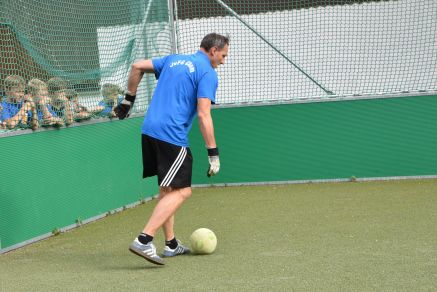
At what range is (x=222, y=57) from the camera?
21.1ft

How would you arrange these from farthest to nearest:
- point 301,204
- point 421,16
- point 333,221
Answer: point 421,16
point 301,204
point 333,221

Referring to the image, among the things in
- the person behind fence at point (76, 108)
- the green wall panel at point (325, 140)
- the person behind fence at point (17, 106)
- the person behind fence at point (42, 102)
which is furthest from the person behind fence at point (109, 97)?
the green wall panel at point (325, 140)

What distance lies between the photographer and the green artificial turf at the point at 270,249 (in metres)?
5.48

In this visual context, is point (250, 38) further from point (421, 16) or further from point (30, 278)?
point (30, 278)

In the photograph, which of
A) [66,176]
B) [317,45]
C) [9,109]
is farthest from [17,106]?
[317,45]

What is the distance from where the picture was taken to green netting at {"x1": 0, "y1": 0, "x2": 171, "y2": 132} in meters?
7.43

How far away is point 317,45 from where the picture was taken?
423 inches

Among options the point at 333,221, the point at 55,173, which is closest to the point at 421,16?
the point at 333,221

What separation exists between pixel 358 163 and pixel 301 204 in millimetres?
1989

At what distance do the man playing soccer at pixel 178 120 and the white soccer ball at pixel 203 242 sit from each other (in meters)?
0.31

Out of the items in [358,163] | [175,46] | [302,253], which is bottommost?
[358,163]

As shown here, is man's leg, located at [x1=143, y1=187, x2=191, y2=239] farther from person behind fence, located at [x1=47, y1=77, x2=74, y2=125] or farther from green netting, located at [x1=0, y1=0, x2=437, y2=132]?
green netting, located at [x1=0, y1=0, x2=437, y2=132]

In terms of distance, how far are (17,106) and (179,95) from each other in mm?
1979

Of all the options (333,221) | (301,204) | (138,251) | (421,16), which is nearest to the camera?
(138,251)
